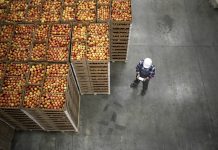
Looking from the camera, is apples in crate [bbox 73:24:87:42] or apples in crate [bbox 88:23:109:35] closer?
apples in crate [bbox 73:24:87:42]

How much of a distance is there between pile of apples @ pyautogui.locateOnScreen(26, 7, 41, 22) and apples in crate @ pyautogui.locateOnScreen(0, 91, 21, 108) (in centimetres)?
344

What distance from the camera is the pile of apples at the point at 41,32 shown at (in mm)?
10827

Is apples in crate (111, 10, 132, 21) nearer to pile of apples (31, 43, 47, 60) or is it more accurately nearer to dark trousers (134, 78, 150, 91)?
dark trousers (134, 78, 150, 91)

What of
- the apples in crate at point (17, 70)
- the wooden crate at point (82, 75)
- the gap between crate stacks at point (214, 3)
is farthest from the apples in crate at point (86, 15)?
the gap between crate stacks at point (214, 3)

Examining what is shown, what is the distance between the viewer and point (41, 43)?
10.8 metres

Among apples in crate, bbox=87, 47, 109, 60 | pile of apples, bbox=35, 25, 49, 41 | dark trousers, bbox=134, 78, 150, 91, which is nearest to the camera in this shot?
apples in crate, bbox=87, 47, 109, 60

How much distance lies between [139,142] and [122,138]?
29.8 inches

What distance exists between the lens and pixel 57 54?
1039cm

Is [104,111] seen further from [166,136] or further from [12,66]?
[12,66]

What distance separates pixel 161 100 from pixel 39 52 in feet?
19.6

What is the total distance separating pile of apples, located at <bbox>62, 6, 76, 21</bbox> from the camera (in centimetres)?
1127

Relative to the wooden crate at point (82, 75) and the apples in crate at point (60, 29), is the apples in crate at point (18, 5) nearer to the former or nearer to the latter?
the apples in crate at point (60, 29)

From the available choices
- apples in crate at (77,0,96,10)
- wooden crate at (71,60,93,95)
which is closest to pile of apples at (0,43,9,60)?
wooden crate at (71,60,93,95)

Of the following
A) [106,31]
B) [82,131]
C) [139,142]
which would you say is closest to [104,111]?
[82,131]
